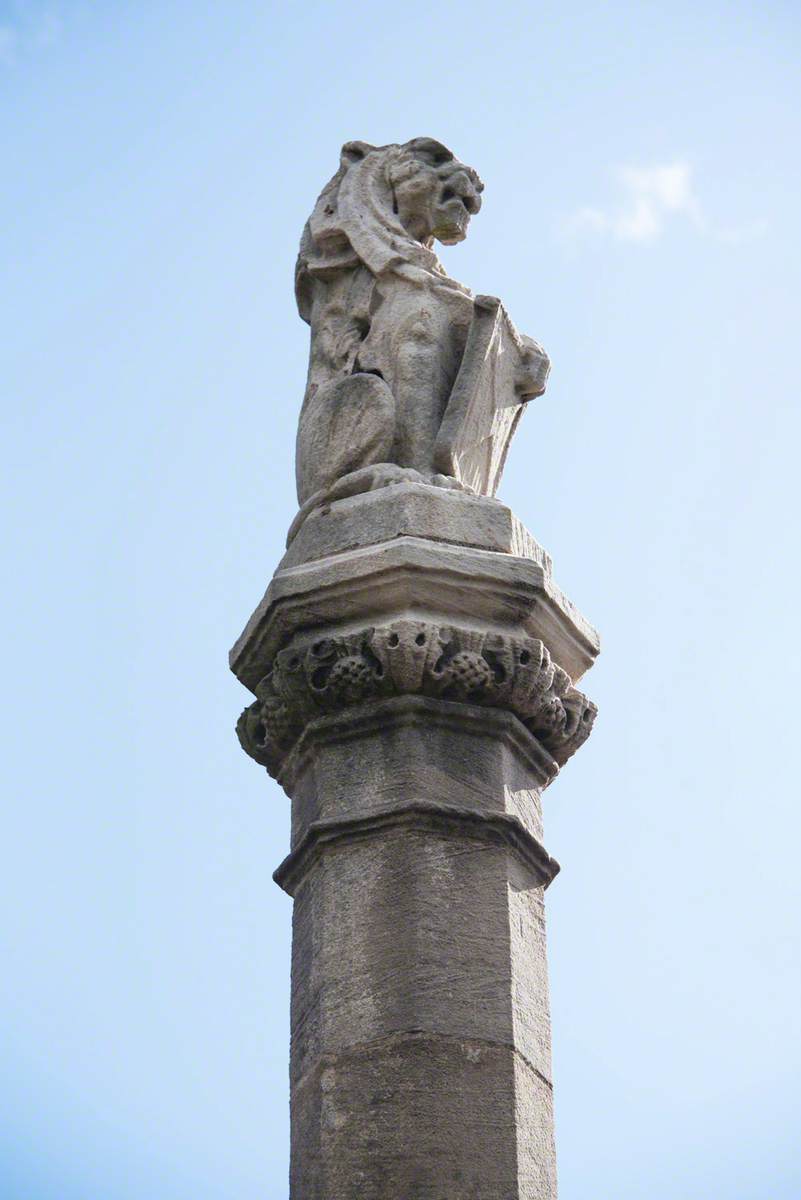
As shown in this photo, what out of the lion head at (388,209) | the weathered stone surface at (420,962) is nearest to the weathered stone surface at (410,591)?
the weathered stone surface at (420,962)

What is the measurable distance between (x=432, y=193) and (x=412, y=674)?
2364 millimetres

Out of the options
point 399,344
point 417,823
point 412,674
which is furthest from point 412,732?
point 399,344

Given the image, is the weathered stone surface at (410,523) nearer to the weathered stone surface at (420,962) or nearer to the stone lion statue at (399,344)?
the stone lion statue at (399,344)

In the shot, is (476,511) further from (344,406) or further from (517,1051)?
(517,1051)

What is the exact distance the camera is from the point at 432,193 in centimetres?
789

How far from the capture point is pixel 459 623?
652 centimetres

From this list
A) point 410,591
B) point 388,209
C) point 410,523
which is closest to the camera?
point 410,591

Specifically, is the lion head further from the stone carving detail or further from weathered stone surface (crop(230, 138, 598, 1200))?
the stone carving detail

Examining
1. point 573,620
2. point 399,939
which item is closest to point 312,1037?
point 399,939

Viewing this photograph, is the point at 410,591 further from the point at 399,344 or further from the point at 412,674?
the point at 399,344

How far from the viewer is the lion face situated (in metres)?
7.88

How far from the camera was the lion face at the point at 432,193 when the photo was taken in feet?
25.8

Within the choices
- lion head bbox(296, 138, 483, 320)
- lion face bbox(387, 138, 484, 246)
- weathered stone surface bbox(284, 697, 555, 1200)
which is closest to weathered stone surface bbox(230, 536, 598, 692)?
weathered stone surface bbox(284, 697, 555, 1200)

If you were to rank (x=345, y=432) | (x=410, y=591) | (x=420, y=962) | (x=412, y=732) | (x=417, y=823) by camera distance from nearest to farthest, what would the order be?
(x=420, y=962) < (x=417, y=823) < (x=412, y=732) < (x=410, y=591) < (x=345, y=432)
